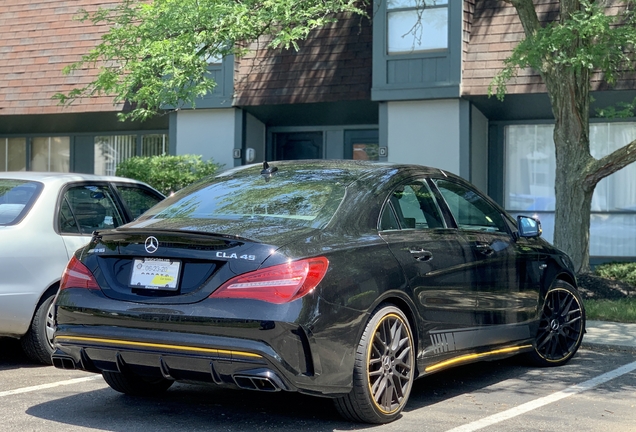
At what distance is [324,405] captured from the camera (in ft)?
18.8

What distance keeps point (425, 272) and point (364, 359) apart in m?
0.89

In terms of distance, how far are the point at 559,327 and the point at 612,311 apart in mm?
3025

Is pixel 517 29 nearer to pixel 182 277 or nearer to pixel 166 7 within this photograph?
pixel 166 7

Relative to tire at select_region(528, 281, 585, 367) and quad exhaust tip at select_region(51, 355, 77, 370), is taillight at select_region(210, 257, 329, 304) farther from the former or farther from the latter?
tire at select_region(528, 281, 585, 367)

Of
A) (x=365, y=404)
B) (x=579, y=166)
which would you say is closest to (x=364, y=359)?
(x=365, y=404)

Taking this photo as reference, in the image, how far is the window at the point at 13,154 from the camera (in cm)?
2117

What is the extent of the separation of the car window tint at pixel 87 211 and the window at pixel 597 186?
9.69 m

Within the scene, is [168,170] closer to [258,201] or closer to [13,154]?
[13,154]

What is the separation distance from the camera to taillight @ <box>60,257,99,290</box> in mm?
5447

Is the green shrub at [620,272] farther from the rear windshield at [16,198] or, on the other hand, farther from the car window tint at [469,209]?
the rear windshield at [16,198]

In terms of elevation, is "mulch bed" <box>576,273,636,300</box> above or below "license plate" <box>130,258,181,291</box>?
below

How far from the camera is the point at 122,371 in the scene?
17.3 feet

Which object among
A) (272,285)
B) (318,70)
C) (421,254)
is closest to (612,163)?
(318,70)

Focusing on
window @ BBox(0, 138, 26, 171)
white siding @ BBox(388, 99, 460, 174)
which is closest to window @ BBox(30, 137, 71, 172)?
window @ BBox(0, 138, 26, 171)
